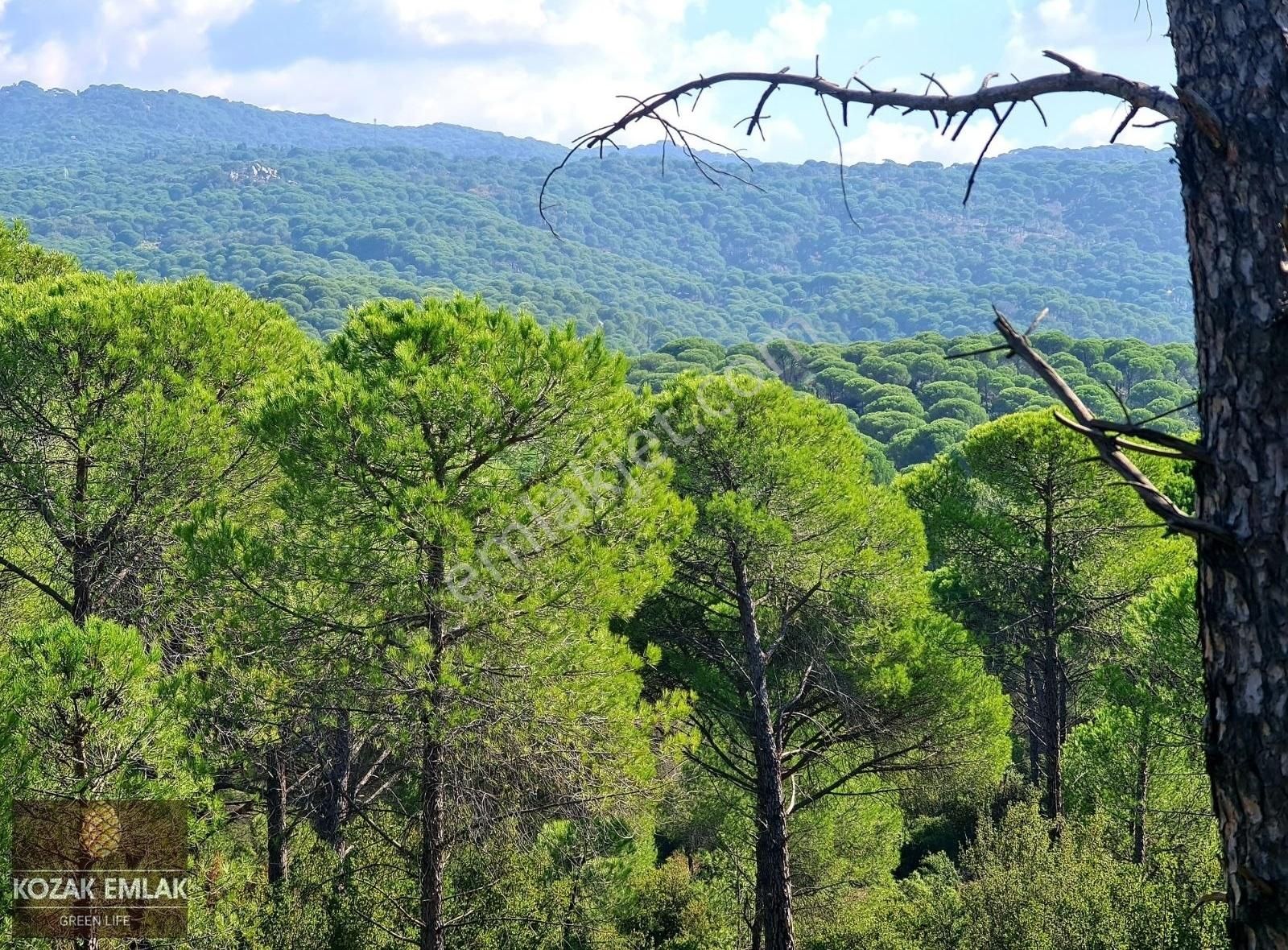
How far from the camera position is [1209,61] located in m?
1.82

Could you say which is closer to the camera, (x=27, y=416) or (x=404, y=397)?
(x=404, y=397)

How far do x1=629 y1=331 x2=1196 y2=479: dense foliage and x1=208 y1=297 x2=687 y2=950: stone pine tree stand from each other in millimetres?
46697

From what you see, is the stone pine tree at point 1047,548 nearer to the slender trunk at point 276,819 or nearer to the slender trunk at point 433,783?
the slender trunk at point 433,783

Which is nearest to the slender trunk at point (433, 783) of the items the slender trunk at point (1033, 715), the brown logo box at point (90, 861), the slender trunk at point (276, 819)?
the brown logo box at point (90, 861)

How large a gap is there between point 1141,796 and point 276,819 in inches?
417

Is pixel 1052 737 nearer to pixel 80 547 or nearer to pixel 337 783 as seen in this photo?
Answer: pixel 337 783

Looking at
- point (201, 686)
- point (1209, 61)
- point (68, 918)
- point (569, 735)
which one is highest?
point (1209, 61)

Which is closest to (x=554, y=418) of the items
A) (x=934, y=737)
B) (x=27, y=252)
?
(x=934, y=737)

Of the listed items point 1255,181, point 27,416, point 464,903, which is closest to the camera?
point 1255,181

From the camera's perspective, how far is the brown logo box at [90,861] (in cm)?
696

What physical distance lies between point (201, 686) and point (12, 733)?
1.19 meters

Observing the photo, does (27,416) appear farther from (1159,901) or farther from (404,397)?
(1159,901)

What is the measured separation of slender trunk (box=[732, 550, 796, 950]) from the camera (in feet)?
31.9

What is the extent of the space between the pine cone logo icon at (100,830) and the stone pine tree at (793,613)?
202 inches
